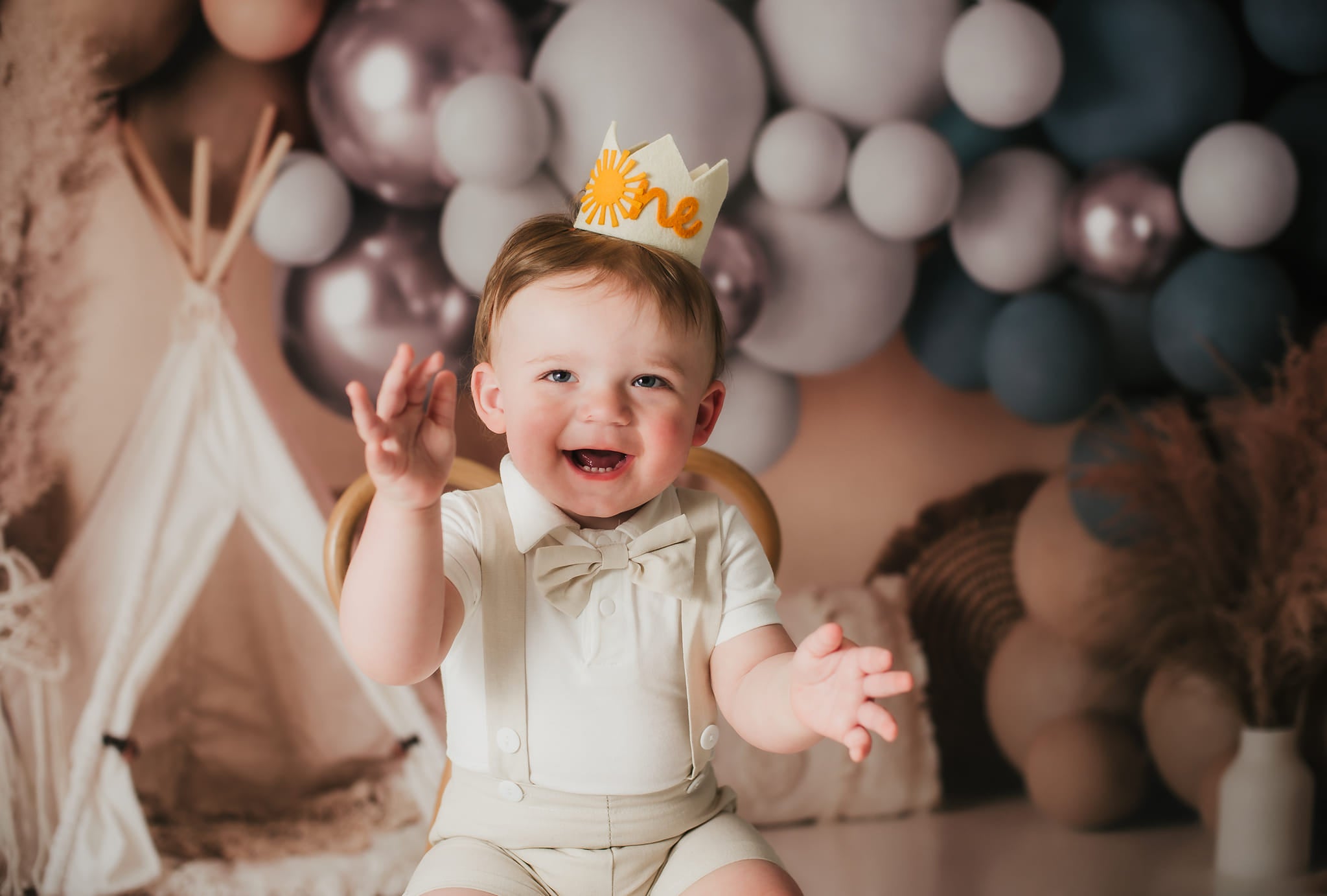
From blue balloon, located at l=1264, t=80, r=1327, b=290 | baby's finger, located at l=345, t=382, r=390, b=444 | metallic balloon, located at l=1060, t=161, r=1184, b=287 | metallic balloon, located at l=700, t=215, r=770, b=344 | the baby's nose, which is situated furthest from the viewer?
blue balloon, located at l=1264, t=80, r=1327, b=290

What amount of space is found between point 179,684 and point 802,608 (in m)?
1.27

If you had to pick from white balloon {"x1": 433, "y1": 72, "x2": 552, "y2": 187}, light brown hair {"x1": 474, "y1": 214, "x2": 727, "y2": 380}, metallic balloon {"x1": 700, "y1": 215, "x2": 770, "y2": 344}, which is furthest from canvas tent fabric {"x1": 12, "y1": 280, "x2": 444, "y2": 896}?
light brown hair {"x1": 474, "y1": 214, "x2": 727, "y2": 380}

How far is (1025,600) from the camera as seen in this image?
247cm

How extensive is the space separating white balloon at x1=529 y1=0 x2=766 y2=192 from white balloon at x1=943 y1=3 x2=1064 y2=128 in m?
0.37

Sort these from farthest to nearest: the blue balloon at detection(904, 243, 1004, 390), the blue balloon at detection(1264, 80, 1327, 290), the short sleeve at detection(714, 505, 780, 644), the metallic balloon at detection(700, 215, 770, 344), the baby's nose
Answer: the blue balloon at detection(904, 243, 1004, 390)
the blue balloon at detection(1264, 80, 1327, 290)
the metallic balloon at detection(700, 215, 770, 344)
the short sleeve at detection(714, 505, 780, 644)
the baby's nose

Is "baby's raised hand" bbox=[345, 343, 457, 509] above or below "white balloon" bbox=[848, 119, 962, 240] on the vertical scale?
below

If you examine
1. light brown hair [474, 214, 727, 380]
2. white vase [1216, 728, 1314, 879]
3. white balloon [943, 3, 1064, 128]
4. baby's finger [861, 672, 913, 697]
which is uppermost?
white balloon [943, 3, 1064, 128]

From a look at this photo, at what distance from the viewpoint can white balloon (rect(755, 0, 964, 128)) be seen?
6.83 ft

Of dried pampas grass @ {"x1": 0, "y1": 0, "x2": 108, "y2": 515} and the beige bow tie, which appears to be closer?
the beige bow tie

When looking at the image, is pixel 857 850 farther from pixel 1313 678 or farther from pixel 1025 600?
pixel 1313 678

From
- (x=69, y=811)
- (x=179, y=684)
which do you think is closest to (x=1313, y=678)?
(x=179, y=684)

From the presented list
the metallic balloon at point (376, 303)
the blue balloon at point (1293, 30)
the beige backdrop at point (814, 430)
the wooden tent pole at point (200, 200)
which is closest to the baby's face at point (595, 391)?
the metallic balloon at point (376, 303)

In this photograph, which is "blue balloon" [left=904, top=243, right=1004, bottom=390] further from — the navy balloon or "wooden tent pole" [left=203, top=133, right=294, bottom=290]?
"wooden tent pole" [left=203, top=133, right=294, bottom=290]

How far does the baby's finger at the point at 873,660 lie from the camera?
2.89 ft
